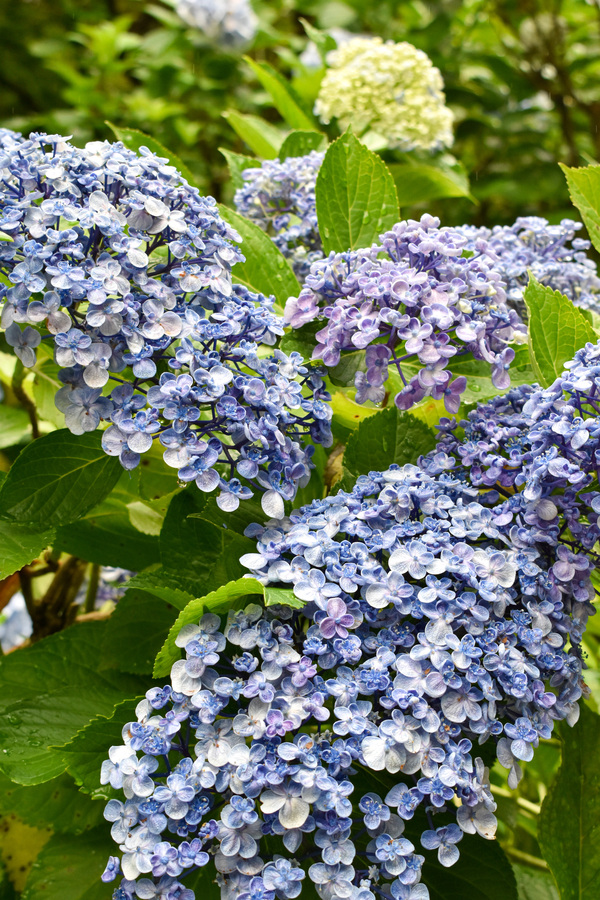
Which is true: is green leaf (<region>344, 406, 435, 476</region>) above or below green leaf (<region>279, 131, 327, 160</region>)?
below

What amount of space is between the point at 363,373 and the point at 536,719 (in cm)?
31

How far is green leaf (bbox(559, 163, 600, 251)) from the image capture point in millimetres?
827

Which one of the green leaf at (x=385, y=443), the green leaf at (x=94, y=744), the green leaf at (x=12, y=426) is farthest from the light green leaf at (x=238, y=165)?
the green leaf at (x=94, y=744)

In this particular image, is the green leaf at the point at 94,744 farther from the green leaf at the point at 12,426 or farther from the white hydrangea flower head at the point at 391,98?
the white hydrangea flower head at the point at 391,98

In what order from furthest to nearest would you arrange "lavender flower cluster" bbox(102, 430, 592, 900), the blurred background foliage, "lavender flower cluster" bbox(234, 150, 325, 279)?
the blurred background foliage
"lavender flower cluster" bbox(234, 150, 325, 279)
"lavender flower cluster" bbox(102, 430, 592, 900)

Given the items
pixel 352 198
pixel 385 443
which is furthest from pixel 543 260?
pixel 385 443

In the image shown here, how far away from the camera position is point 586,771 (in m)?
0.73

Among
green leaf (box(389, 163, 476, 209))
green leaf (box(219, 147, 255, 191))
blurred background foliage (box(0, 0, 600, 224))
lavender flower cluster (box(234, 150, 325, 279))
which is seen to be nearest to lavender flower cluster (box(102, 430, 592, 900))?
lavender flower cluster (box(234, 150, 325, 279))

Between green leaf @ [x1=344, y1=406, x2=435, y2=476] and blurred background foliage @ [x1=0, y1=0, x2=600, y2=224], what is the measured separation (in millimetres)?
1707

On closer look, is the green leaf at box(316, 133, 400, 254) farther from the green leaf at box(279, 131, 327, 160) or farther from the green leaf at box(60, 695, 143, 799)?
the green leaf at box(60, 695, 143, 799)

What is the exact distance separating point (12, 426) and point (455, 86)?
1.92 metres

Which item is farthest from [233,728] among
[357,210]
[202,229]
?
[357,210]

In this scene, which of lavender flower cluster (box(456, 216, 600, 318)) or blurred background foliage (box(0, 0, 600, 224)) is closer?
lavender flower cluster (box(456, 216, 600, 318))

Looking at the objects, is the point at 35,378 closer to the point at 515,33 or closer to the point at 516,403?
the point at 516,403
